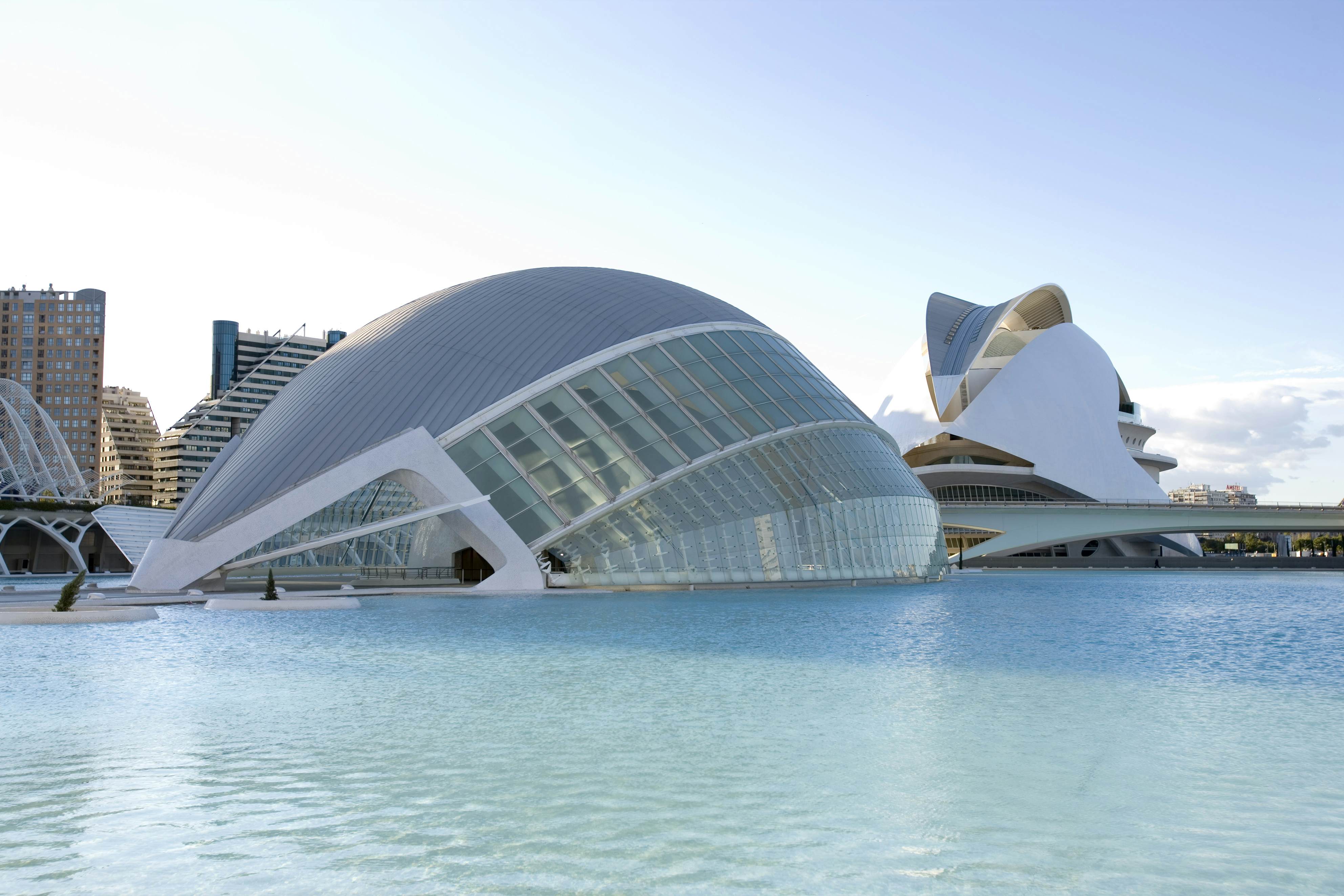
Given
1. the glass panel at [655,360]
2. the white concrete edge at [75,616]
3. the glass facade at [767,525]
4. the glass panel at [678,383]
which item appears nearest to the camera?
the white concrete edge at [75,616]

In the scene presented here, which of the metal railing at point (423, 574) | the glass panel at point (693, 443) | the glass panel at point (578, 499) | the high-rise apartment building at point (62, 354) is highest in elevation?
the high-rise apartment building at point (62, 354)

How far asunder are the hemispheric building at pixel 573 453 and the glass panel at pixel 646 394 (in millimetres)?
61

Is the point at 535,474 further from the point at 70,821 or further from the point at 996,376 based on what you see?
the point at 996,376

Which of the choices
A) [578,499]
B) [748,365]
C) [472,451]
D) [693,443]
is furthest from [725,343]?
[472,451]

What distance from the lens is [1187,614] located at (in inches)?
1085

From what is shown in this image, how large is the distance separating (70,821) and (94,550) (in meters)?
80.6

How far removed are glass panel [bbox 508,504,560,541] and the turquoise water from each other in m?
12.4

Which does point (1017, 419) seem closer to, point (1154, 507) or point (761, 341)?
point (1154, 507)

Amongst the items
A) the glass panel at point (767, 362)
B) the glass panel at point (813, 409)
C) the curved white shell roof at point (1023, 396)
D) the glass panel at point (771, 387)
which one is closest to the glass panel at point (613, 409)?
the glass panel at point (771, 387)

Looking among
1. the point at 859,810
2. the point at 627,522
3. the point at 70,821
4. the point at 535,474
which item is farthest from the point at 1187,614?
the point at 70,821

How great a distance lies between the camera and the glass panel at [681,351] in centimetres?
3606

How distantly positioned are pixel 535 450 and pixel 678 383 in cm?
575

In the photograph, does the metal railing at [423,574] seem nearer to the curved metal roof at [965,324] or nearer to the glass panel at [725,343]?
the glass panel at [725,343]

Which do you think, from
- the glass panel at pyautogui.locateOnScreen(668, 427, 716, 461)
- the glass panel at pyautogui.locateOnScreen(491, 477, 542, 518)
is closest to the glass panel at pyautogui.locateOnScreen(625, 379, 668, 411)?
the glass panel at pyautogui.locateOnScreen(668, 427, 716, 461)
